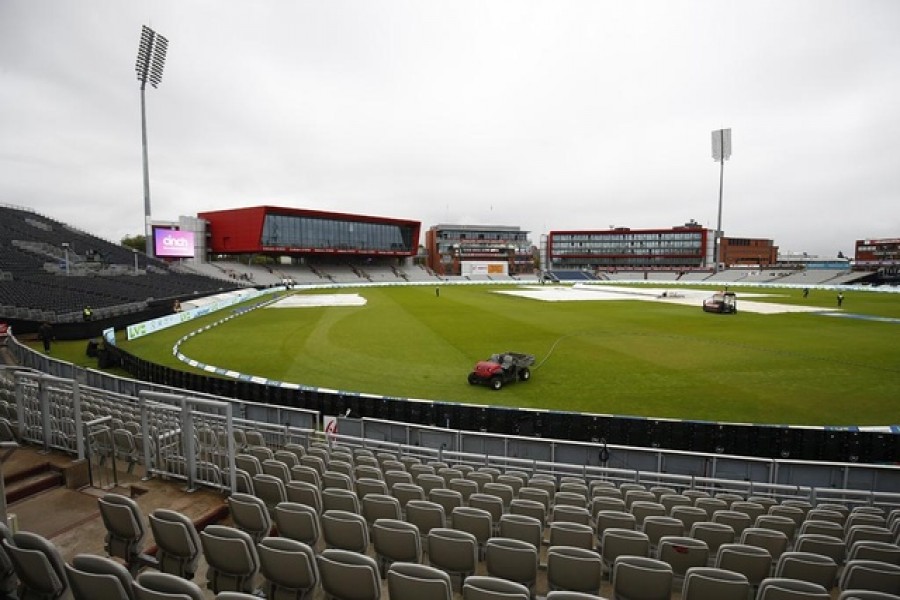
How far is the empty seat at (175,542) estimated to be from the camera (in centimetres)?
441

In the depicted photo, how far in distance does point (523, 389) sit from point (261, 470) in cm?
1280

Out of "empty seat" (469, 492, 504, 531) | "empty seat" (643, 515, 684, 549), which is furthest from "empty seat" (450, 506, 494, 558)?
"empty seat" (643, 515, 684, 549)

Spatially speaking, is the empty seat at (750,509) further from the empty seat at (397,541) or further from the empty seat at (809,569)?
the empty seat at (397,541)

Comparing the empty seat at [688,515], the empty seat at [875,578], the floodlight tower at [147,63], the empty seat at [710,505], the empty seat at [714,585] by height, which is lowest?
the empty seat at [710,505]

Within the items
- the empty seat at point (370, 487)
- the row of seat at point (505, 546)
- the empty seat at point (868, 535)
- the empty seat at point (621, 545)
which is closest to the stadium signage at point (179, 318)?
the empty seat at point (370, 487)

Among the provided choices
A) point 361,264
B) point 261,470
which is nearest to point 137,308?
point 261,470

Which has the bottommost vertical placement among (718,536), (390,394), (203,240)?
(390,394)

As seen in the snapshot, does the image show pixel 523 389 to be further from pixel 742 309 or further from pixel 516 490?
pixel 742 309

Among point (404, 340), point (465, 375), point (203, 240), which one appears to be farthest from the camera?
point (203, 240)

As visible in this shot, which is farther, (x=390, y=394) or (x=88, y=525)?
(x=390, y=394)

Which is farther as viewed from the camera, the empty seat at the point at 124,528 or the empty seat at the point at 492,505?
the empty seat at the point at 492,505

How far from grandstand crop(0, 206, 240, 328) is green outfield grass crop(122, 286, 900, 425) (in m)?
7.10

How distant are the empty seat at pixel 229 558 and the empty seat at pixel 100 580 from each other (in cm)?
81

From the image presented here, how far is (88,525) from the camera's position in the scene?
5.68 meters
